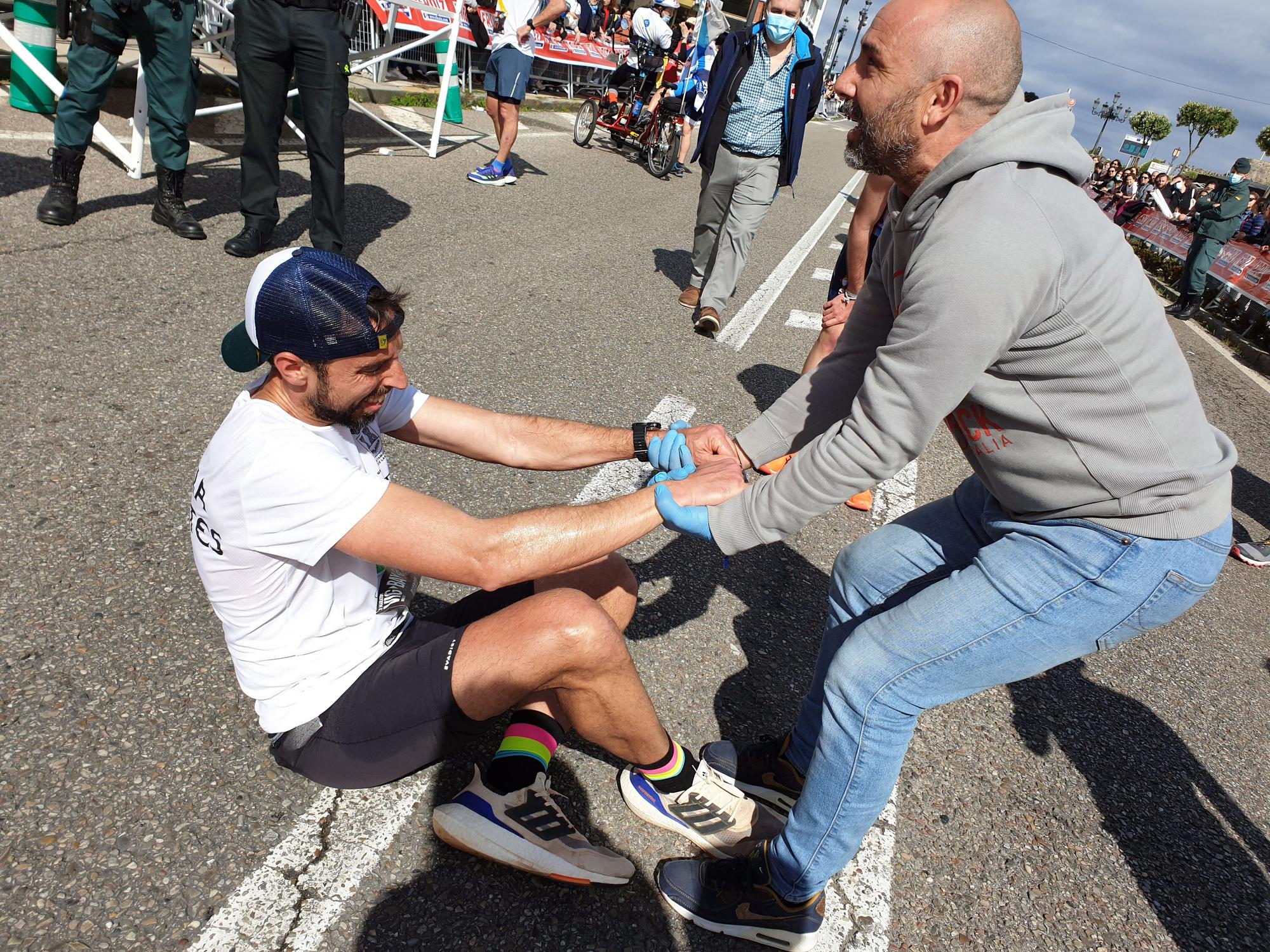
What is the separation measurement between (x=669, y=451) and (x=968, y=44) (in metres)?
1.30

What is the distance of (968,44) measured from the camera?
5.29ft

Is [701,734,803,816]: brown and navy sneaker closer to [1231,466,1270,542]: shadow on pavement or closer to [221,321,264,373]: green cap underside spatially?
[221,321,264,373]: green cap underside

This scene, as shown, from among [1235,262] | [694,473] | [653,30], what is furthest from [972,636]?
[1235,262]

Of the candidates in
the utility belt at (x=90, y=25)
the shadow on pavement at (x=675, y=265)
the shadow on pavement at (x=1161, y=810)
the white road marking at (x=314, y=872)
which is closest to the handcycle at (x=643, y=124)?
the shadow on pavement at (x=675, y=265)

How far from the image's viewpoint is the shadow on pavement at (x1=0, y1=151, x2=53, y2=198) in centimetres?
509

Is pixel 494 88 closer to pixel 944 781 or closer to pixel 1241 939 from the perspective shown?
pixel 944 781

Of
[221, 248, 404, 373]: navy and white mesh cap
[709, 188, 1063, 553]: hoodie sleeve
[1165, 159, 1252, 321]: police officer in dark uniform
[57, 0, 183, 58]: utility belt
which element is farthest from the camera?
[1165, 159, 1252, 321]: police officer in dark uniform

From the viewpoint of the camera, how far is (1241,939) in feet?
7.32

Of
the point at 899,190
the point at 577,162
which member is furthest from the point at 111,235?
the point at 577,162

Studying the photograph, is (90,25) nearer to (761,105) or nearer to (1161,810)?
(761,105)

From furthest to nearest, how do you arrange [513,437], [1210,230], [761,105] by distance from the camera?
[1210,230] → [761,105] → [513,437]

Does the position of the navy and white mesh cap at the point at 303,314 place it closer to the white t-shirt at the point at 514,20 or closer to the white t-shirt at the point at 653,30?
the white t-shirt at the point at 514,20

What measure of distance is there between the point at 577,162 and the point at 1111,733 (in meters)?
9.92

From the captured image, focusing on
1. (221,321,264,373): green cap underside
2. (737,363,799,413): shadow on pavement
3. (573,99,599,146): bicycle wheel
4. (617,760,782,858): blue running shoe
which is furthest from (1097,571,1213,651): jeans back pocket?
(573,99,599,146): bicycle wheel
